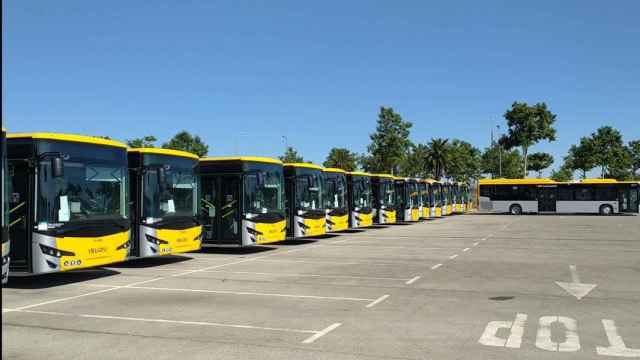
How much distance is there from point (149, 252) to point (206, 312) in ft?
20.0

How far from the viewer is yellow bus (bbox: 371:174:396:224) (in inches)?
1405

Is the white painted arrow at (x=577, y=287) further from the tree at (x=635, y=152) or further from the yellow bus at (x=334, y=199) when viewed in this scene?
the tree at (x=635, y=152)

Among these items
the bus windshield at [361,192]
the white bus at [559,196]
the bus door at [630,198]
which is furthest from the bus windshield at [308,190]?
the bus door at [630,198]

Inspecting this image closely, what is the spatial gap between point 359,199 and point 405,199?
32.9 ft

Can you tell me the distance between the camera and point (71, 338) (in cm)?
776

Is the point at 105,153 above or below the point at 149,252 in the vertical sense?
above

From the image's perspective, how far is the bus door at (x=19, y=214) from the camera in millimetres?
11867

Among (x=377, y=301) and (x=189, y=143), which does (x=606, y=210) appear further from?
(x=189, y=143)

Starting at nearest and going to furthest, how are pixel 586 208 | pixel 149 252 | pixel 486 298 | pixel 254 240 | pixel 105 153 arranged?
pixel 486 298 < pixel 105 153 < pixel 149 252 < pixel 254 240 < pixel 586 208

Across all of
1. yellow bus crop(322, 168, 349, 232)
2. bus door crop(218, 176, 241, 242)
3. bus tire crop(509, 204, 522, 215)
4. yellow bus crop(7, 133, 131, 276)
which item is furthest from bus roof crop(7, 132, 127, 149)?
bus tire crop(509, 204, 522, 215)

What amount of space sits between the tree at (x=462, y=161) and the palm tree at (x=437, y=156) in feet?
2.07

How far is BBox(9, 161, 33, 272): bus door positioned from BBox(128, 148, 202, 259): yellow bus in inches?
130

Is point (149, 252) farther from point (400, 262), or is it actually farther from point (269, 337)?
point (269, 337)

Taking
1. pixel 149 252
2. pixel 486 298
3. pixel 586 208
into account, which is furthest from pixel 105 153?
pixel 586 208
